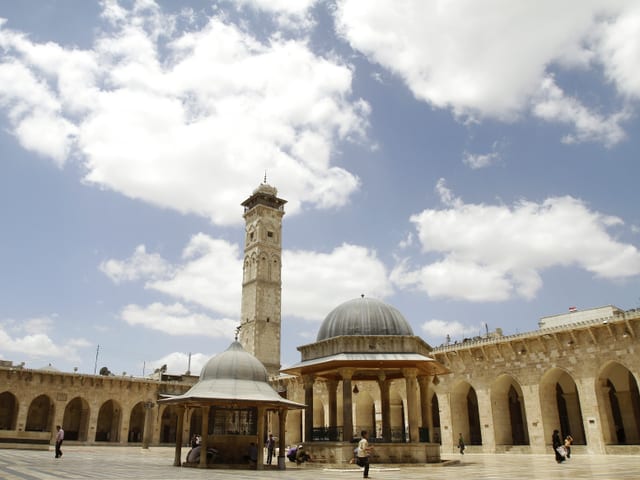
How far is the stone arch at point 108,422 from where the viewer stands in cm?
3997

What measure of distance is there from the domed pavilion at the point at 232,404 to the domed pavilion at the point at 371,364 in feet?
7.00

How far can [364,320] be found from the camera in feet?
57.4

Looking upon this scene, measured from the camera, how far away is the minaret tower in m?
46.7

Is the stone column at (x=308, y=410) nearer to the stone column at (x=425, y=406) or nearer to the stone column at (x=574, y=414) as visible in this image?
the stone column at (x=425, y=406)

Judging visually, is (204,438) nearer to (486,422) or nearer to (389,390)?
(389,390)

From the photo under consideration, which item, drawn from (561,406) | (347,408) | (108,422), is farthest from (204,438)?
(108,422)

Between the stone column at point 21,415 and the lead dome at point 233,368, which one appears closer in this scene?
the lead dome at point 233,368

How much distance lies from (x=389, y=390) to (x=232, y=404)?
10.6 meters

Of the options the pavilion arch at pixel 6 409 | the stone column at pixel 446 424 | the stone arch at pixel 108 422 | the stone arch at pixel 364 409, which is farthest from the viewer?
the stone arch at pixel 108 422

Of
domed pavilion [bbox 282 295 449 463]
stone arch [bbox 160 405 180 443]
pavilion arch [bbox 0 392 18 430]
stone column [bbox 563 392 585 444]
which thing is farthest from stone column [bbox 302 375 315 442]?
pavilion arch [bbox 0 392 18 430]

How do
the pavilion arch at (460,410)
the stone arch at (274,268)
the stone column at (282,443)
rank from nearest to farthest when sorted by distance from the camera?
the stone column at (282,443) < the pavilion arch at (460,410) < the stone arch at (274,268)

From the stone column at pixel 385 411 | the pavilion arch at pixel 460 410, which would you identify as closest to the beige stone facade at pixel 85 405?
the pavilion arch at pixel 460 410

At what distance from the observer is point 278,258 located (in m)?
50.8

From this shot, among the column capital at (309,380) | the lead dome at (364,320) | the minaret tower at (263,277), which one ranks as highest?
the minaret tower at (263,277)
